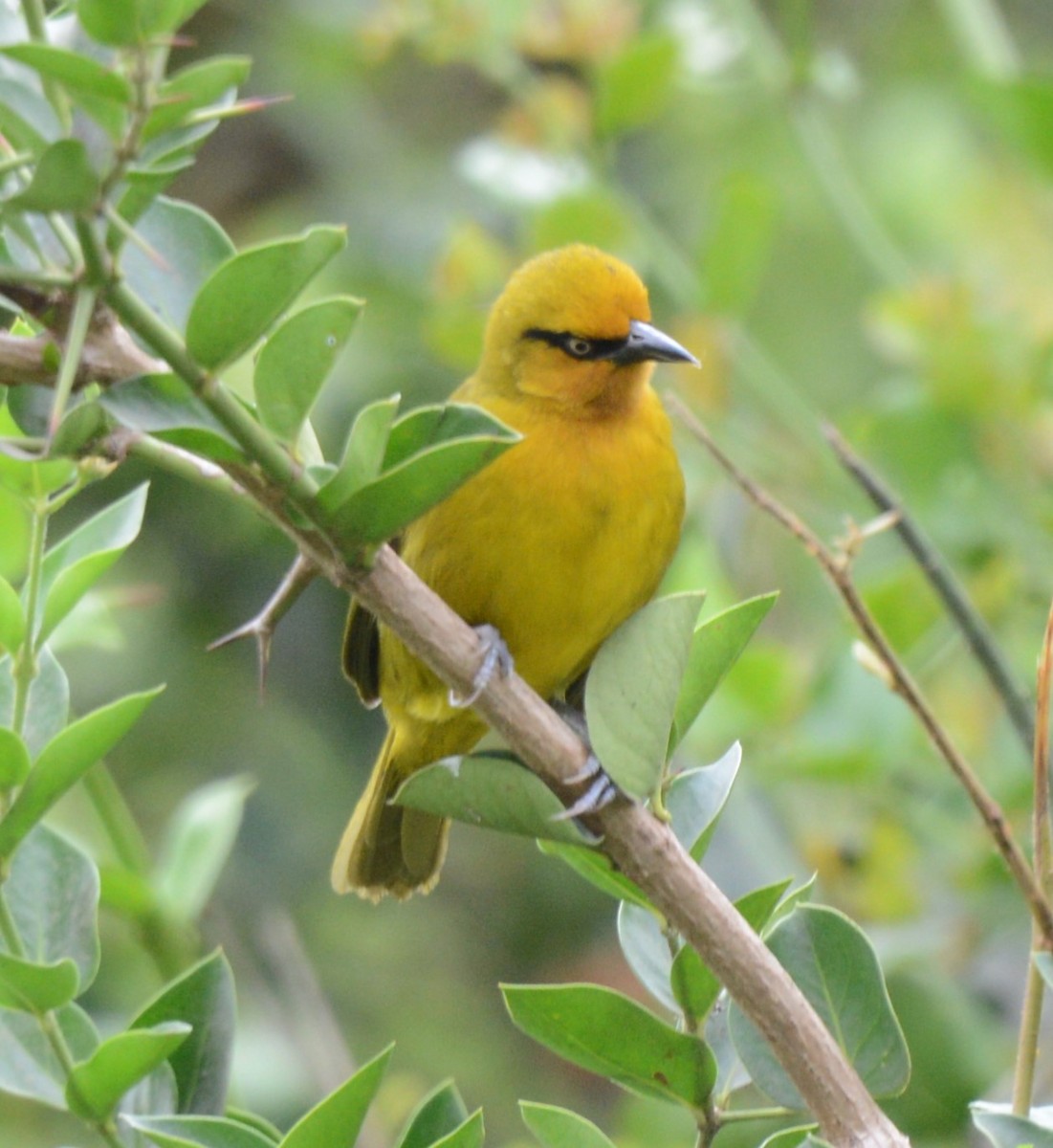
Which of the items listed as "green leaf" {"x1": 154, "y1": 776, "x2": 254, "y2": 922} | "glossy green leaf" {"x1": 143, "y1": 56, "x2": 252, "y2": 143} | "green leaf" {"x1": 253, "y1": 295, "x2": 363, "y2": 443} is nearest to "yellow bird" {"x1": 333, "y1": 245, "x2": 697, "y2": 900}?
"green leaf" {"x1": 154, "y1": 776, "x2": 254, "y2": 922}

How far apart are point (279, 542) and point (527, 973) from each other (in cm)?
131

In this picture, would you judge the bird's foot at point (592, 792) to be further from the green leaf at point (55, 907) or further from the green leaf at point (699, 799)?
the green leaf at point (55, 907)

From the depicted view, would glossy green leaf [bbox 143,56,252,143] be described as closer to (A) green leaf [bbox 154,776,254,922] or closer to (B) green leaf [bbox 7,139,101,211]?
(B) green leaf [bbox 7,139,101,211]

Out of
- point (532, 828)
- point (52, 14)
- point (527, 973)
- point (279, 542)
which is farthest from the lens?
point (527, 973)

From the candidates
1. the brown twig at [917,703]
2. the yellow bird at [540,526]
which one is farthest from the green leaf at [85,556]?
the yellow bird at [540,526]

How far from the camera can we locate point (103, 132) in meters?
1.08

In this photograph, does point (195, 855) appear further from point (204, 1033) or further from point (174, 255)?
point (174, 255)

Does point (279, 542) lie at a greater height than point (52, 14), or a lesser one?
lesser

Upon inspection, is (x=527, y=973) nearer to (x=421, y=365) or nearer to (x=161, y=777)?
(x=161, y=777)

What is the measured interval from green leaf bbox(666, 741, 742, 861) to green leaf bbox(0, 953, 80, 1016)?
535 mm

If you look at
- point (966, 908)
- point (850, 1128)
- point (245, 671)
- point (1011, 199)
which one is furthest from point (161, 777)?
point (850, 1128)

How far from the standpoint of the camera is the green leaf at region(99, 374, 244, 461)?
1.19m

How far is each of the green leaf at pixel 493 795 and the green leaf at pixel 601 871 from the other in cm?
8

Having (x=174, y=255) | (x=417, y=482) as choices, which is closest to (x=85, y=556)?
(x=174, y=255)
